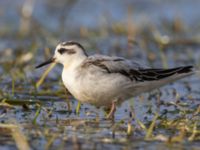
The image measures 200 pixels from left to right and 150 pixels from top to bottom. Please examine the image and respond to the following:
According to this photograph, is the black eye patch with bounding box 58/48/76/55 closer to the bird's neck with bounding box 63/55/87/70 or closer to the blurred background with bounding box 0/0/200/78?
the bird's neck with bounding box 63/55/87/70

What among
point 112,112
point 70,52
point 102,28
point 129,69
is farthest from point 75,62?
point 102,28

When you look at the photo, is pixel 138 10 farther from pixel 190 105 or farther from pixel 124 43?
pixel 190 105

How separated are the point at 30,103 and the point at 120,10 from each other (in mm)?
10221

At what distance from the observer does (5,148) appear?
7059 mm

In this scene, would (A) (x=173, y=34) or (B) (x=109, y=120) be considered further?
(A) (x=173, y=34)

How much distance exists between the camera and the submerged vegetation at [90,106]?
7402 mm

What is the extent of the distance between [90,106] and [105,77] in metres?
1.18

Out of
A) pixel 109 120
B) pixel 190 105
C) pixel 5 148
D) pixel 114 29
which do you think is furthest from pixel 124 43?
pixel 5 148

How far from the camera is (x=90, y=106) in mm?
9883

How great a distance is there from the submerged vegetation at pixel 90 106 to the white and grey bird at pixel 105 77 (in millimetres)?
277

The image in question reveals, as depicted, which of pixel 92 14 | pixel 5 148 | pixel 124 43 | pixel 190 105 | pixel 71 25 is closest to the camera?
pixel 5 148

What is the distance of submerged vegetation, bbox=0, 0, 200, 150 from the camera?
7402mm

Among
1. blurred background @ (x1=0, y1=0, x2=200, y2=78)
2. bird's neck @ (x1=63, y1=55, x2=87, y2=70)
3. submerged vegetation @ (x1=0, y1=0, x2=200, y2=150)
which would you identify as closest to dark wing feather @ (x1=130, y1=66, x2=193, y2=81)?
submerged vegetation @ (x1=0, y1=0, x2=200, y2=150)

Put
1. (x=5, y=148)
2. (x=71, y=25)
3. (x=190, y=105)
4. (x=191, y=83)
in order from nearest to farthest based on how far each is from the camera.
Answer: (x=5, y=148)
(x=190, y=105)
(x=191, y=83)
(x=71, y=25)
